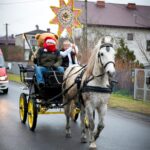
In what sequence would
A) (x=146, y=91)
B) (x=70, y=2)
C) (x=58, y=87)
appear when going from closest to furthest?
(x=58, y=87) < (x=70, y=2) < (x=146, y=91)

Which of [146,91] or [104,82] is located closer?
[104,82]

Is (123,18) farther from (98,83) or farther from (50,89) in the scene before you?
(98,83)

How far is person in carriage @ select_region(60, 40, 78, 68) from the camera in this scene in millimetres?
10008

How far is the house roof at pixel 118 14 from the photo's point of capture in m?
50.9

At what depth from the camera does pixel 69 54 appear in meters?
10.1

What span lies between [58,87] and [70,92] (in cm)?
93

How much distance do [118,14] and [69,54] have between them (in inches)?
1796

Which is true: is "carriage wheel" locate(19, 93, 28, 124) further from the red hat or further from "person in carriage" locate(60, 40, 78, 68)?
the red hat

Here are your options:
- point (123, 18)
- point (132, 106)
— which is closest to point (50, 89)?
point (132, 106)

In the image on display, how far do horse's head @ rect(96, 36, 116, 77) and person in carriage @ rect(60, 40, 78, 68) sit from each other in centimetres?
271

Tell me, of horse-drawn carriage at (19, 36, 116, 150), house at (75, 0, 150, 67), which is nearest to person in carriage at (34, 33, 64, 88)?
horse-drawn carriage at (19, 36, 116, 150)

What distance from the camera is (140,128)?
400 inches

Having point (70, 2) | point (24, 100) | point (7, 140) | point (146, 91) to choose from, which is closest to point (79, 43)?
point (146, 91)

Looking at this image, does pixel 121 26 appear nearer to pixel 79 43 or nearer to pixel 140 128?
pixel 79 43
